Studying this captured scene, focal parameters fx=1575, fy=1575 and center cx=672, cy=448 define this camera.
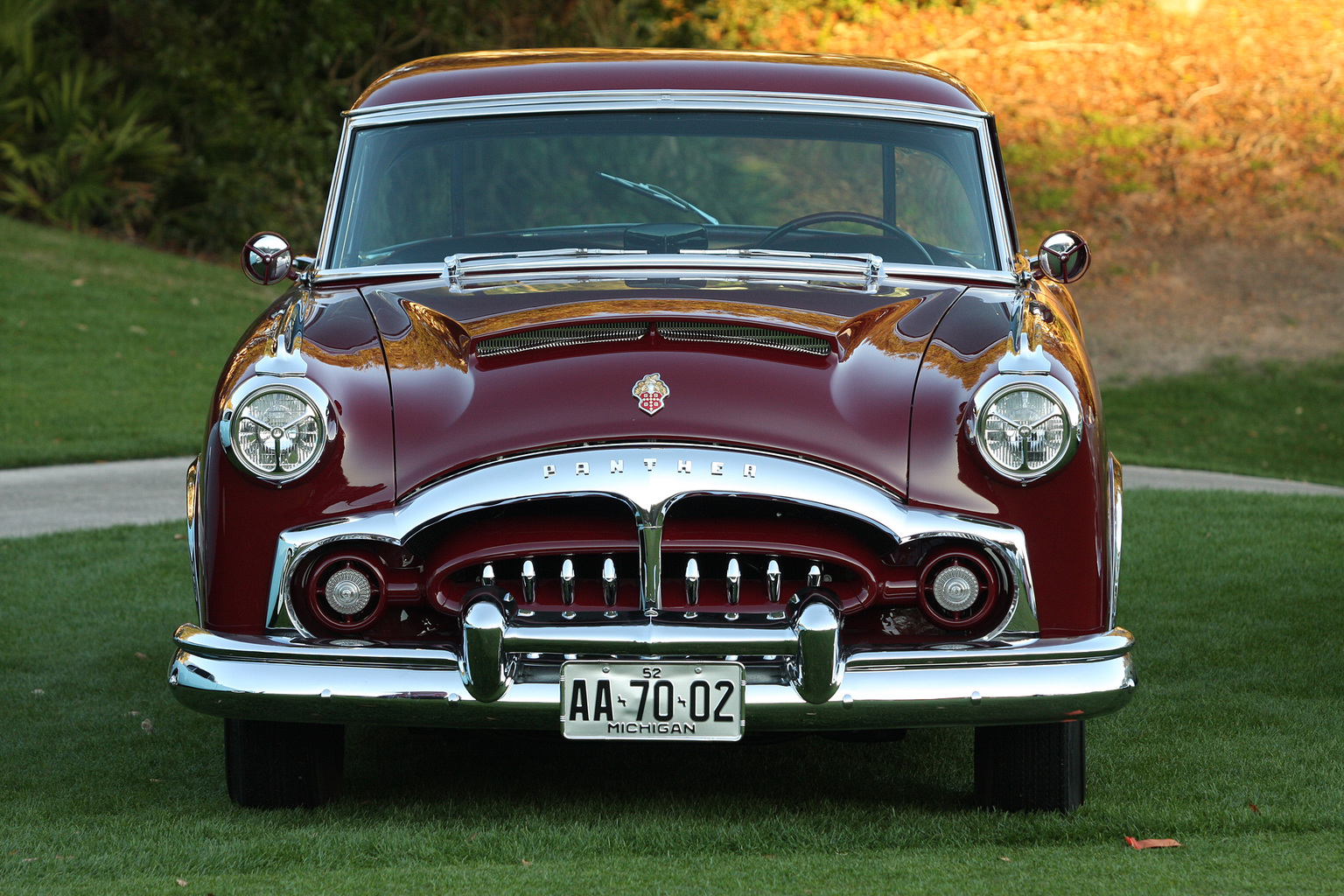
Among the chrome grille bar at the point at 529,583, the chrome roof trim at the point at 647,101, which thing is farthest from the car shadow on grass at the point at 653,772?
the chrome roof trim at the point at 647,101

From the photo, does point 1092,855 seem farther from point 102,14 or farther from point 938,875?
point 102,14

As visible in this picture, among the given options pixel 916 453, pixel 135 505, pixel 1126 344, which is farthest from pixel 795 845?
pixel 1126 344

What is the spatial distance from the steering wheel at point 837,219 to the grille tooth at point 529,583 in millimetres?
1452

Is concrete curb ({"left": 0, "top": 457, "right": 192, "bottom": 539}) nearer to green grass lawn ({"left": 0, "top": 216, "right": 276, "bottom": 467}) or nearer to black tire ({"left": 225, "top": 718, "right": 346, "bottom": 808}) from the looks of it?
green grass lawn ({"left": 0, "top": 216, "right": 276, "bottom": 467})

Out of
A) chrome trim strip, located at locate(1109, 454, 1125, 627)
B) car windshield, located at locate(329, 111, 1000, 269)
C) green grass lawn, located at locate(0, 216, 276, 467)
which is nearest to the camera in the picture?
chrome trim strip, located at locate(1109, 454, 1125, 627)

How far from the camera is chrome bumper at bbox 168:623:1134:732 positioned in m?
3.11

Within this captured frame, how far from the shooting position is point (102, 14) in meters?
17.4

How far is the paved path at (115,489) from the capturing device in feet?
24.7

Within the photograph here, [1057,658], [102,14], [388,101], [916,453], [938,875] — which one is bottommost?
[938,875]

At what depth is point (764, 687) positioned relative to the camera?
10.2ft

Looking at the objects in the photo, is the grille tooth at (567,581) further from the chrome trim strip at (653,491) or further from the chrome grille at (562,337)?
the chrome grille at (562,337)

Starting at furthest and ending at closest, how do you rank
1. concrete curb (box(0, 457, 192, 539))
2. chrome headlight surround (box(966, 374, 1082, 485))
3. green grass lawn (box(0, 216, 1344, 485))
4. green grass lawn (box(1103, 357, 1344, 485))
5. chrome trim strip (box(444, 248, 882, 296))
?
green grass lawn (box(1103, 357, 1344, 485))
green grass lawn (box(0, 216, 1344, 485))
concrete curb (box(0, 457, 192, 539))
chrome trim strip (box(444, 248, 882, 296))
chrome headlight surround (box(966, 374, 1082, 485))

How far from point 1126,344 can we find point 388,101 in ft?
39.4

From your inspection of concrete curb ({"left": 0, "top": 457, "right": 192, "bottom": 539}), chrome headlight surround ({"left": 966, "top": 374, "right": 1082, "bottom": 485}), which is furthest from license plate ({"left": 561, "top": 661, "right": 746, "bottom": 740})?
concrete curb ({"left": 0, "top": 457, "right": 192, "bottom": 539})
